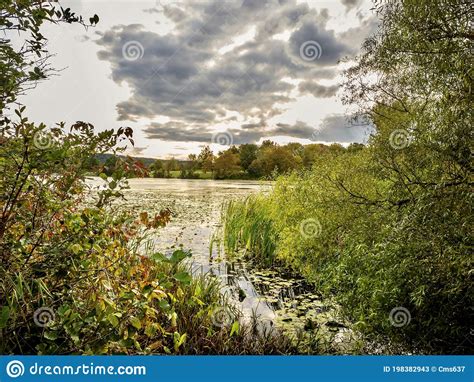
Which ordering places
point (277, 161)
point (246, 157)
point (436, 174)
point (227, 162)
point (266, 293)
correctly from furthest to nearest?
point (246, 157) < point (227, 162) < point (277, 161) < point (266, 293) < point (436, 174)

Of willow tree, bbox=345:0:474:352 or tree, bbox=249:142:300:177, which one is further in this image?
tree, bbox=249:142:300:177

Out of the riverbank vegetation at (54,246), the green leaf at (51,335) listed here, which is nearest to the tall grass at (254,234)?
the riverbank vegetation at (54,246)

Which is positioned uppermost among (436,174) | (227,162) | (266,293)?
(227,162)

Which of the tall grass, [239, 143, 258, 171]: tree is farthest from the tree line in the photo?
the tall grass

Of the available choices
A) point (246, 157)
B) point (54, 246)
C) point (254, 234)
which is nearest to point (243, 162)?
point (246, 157)

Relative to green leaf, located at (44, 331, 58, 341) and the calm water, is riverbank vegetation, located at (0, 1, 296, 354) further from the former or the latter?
the calm water

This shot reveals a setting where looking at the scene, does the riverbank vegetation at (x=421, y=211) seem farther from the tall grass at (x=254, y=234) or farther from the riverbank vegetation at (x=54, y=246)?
the riverbank vegetation at (x=54, y=246)

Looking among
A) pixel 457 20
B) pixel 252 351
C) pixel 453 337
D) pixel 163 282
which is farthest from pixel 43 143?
pixel 453 337

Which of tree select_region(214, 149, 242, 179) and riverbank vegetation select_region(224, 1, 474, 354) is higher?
tree select_region(214, 149, 242, 179)

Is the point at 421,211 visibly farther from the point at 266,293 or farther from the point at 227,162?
the point at 227,162

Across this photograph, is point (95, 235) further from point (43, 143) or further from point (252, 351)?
point (252, 351)

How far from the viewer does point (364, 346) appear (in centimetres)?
493

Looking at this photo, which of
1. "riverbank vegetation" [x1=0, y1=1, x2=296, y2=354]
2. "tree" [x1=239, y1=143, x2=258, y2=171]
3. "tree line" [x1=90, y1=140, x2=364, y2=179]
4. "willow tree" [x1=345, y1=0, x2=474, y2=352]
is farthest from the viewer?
"tree" [x1=239, y1=143, x2=258, y2=171]

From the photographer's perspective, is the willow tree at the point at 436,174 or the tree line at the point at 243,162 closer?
the willow tree at the point at 436,174
